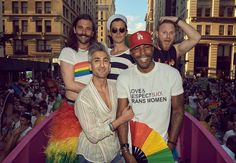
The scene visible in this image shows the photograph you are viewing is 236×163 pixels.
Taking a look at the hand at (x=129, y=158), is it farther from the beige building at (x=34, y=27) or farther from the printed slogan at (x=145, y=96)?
the beige building at (x=34, y=27)

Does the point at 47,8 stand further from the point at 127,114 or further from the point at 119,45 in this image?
the point at 127,114

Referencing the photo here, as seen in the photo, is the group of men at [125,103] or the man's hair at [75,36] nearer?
the group of men at [125,103]

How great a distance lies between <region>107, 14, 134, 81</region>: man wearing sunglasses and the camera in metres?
3.56

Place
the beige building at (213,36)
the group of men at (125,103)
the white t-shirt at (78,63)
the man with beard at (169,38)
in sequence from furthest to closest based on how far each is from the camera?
the beige building at (213,36) → the man with beard at (169,38) → the white t-shirt at (78,63) → the group of men at (125,103)

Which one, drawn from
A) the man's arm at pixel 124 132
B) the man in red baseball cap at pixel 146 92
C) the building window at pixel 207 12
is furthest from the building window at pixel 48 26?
the man's arm at pixel 124 132

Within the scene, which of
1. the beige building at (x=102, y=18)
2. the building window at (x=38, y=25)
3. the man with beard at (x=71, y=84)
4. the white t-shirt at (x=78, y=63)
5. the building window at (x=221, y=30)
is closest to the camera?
the man with beard at (x=71, y=84)

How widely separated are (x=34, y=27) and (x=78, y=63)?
145 feet

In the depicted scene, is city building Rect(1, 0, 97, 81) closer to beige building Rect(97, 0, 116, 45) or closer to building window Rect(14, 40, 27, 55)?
building window Rect(14, 40, 27, 55)

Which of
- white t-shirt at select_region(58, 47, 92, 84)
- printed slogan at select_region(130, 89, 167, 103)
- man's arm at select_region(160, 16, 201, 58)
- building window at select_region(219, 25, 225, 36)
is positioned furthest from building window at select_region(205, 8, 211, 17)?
printed slogan at select_region(130, 89, 167, 103)

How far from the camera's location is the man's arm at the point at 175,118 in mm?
2951

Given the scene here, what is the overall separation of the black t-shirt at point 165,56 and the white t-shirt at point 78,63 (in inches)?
41.4

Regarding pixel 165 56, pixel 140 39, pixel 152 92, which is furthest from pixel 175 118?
pixel 165 56

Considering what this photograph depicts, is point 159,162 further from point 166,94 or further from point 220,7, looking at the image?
point 220,7

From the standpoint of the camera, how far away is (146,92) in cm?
282
